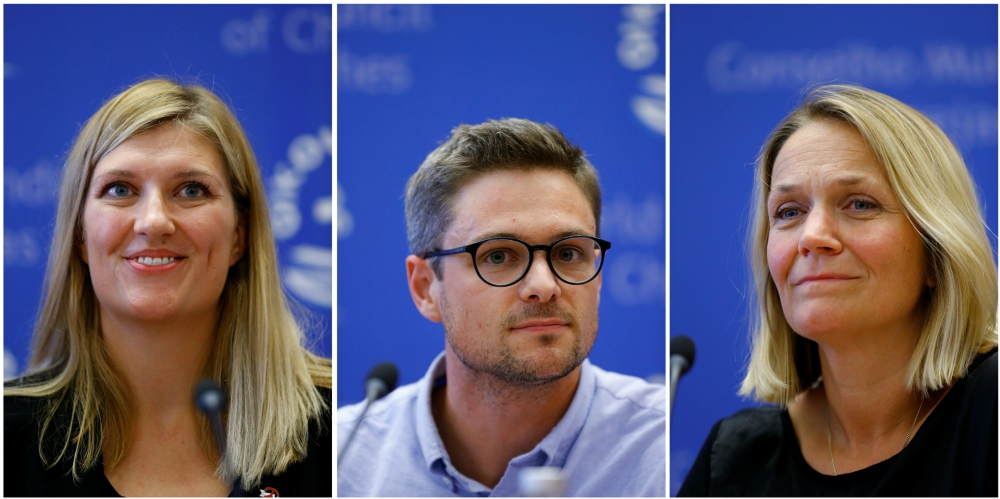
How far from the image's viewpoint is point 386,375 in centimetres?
223

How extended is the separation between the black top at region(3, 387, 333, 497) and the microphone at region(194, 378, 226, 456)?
15cm

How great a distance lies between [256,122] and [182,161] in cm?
26

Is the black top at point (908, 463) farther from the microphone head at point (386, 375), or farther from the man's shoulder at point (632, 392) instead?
the microphone head at point (386, 375)

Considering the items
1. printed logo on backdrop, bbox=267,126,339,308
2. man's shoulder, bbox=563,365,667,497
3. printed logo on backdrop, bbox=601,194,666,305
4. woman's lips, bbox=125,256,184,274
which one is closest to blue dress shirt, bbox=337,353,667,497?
man's shoulder, bbox=563,365,667,497

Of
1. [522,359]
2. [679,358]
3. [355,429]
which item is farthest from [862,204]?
[355,429]

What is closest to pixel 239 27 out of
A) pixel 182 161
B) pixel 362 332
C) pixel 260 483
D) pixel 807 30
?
pixel 182 161

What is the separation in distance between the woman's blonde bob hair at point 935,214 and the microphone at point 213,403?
1705mm

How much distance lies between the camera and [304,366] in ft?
7.66

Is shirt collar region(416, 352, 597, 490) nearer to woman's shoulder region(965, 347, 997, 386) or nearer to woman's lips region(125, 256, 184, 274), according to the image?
woman's lips region(125, 256, 184, 274)

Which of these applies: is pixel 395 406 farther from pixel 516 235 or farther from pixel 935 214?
pixel 935 214

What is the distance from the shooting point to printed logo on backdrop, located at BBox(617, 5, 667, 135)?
2283 mm

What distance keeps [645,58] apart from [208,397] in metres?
1.57

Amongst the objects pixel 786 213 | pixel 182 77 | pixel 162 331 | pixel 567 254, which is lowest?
pixel 162 331

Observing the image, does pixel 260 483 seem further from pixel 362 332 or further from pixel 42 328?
pixel 42 328
